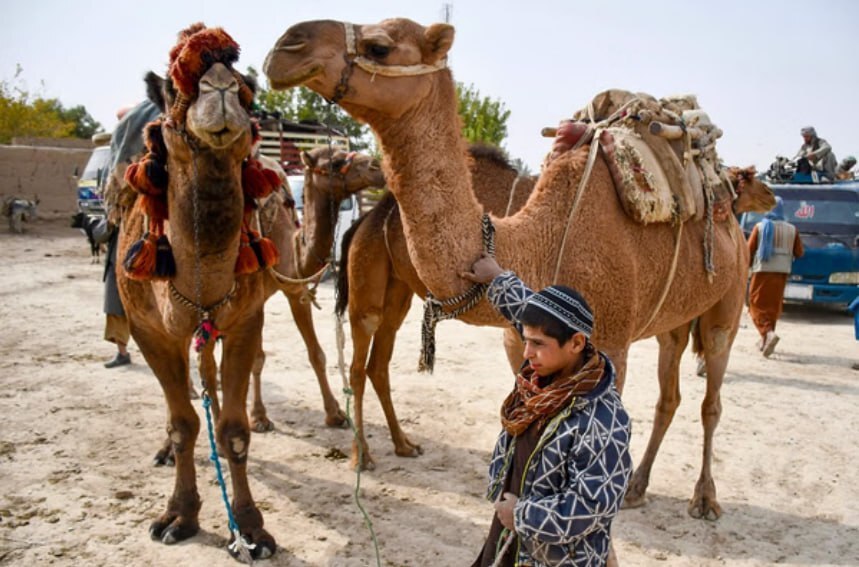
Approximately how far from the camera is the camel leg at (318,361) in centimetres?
587

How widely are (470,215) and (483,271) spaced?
0.95 ft

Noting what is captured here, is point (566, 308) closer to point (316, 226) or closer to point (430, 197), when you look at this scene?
point (430, 197)

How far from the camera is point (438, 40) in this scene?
2.82 meters

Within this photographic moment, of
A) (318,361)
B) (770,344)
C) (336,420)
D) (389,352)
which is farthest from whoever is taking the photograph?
(770,344)

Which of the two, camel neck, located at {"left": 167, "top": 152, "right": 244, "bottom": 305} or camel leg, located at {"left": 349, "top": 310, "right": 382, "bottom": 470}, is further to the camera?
camel leg, located at {"left": 349, "top": 310, "right": 382, "bottom": 470}

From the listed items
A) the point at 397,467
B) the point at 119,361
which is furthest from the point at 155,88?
the point at 119,361

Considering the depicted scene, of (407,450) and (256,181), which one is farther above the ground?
(256,181)

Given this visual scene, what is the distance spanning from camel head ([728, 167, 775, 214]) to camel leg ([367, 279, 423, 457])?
268 centimetres

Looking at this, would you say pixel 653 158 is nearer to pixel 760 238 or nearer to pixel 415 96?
pixel 415 96

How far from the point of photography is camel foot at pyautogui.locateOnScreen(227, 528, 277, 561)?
3.71 m

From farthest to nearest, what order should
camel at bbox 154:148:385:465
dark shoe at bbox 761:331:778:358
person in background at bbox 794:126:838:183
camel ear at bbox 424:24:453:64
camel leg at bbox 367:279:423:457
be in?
1. person in background at bbox 794:126:838:183
2. dark shoe at bbox 761:331:778:358
3. camel at bbox 154:148:385:465
4. camel leg at bbox 367:279:423:457
5. camel ear at bbox 424:24:453:64

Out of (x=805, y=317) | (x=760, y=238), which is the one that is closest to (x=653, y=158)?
(x=760, y=238)

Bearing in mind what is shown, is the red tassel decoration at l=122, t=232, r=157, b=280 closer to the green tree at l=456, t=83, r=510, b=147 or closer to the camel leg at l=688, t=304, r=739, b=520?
the camel leg at l=688, t=304, r=739, b=520

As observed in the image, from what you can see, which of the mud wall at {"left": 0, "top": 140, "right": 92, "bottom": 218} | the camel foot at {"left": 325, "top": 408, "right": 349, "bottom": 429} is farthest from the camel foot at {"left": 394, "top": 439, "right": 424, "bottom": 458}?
the mud wall at {"left": 0, "top": 140, "right": 92, "bottom": 218}
